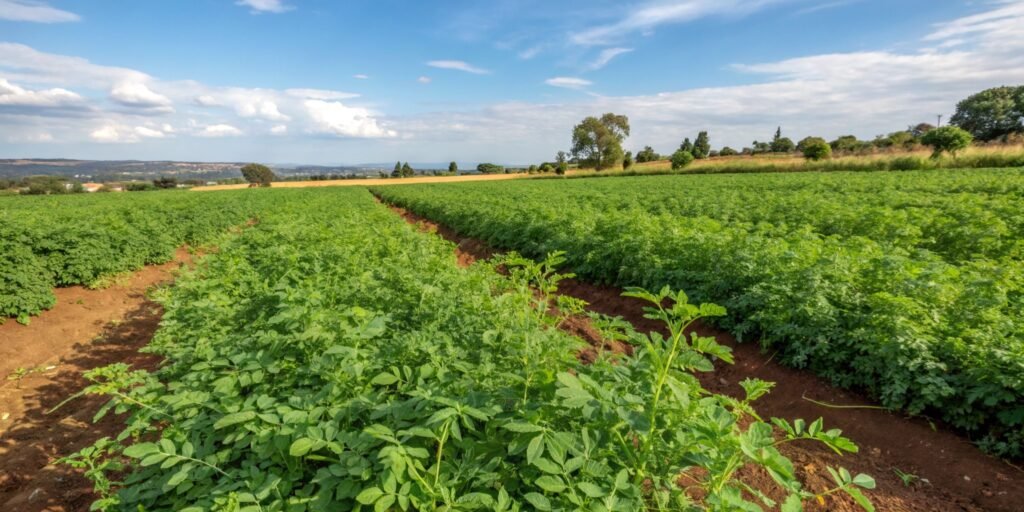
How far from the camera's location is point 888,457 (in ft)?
12.4

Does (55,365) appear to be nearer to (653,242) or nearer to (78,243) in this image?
(78,243)

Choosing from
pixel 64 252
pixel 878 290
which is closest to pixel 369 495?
pixel 878 290

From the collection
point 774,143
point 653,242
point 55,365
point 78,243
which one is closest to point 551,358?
point 653,242

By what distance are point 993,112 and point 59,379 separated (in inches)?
3545

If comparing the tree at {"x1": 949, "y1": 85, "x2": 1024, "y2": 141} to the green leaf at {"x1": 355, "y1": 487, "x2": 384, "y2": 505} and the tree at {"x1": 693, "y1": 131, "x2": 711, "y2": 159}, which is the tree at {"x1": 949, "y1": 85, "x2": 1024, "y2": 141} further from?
the green leaf at {"x1": 355, "y1": 487, "x2": 384, "y2": 505}

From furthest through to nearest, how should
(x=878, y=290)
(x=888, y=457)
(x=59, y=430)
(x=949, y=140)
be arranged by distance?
Result: (x=949, y=140)
(x=878, y=290)
(x=59, y=430)
(x=888, y=457)

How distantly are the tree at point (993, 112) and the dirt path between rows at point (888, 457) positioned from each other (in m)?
76.2

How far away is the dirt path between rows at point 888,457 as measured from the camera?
325 cm

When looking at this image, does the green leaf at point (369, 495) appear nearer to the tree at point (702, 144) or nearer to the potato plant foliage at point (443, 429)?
the potato plant foliage at point (443, 429)

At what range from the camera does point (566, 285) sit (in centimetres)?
938

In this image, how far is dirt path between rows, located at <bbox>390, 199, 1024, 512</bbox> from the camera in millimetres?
3250

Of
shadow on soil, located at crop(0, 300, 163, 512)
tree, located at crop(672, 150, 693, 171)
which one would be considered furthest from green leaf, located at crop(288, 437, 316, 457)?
tree, located at crop(672, 150, 693, 171)

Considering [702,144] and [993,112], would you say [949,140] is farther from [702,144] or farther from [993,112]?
[702,144]

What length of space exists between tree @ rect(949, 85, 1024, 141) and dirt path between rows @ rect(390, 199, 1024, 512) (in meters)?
76.2
